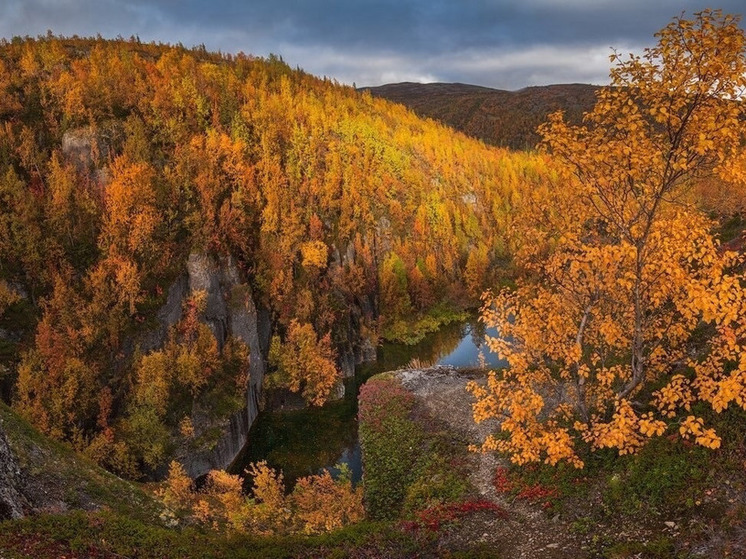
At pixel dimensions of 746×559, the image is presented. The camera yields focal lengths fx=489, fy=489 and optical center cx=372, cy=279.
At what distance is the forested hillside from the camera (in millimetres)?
41469

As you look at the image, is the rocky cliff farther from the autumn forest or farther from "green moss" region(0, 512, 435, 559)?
"green moss" region(0, 512, 435, 559)

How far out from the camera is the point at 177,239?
53.8m

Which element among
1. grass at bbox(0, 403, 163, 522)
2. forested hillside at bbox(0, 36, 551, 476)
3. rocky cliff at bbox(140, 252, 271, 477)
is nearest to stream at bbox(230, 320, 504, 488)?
rocky cliff at bbox(140, 252, 271, 477)

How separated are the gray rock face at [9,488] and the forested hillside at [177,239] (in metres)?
18.4

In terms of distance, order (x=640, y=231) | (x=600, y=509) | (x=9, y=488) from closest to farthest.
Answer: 1. (x=640, y=231)
2. (x=600, y=509)
3. (x=9, y=488)

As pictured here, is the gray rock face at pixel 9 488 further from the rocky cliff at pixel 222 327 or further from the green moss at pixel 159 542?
the rocky cliff at pixel 222 327

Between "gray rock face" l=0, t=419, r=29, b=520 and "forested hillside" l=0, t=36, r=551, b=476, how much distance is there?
18363 mm

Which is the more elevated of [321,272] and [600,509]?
[321,272]

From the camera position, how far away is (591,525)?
15.7 metres

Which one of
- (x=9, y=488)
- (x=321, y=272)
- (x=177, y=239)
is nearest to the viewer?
(x=9, y=488)

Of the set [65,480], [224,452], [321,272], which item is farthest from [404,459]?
[321,272]

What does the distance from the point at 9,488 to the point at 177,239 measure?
3860cm

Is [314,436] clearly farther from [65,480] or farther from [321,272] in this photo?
[321,272]

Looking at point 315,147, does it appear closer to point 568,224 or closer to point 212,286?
point 212,286
